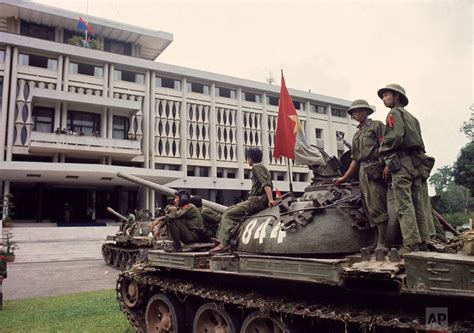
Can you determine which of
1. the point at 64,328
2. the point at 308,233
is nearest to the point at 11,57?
the point at 64,328

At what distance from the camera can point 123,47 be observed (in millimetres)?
45562

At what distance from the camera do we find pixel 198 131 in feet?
146

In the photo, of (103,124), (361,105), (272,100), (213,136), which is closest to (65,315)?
(361,105)

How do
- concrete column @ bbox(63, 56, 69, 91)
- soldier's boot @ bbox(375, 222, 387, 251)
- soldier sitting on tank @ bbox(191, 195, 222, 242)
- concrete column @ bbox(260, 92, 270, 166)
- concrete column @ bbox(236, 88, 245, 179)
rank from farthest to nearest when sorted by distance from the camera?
concrete column @ bbox(260, 92, 270, 166), concrete column @ bbox(236, 88, 245, 179), concrete column @ bbox(63, 56, 69, 91), soldier sitting on tank @ bbox(191, 195, 222, 242), soldier's boot @ bbox(375, 222, 387, 251)

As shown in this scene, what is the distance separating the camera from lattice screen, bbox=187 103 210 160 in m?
44.0

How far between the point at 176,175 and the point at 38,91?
535 inches

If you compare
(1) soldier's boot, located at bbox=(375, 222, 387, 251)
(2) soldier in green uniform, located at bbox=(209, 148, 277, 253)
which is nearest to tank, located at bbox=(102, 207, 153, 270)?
(2) soldier in green uniform, located at bbox=(209, 148, 277, 253)

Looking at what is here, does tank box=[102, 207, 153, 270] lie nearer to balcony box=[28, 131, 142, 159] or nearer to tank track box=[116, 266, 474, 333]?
Result: tank track box=[116, 266, 474, 333]

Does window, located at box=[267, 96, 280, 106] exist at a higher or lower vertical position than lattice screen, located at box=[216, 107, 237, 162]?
higher

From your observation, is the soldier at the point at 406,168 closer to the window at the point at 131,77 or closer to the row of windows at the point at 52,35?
the window at the point at 131,77

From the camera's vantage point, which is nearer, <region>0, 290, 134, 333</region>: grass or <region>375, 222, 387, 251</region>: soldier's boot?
<region>375, 222, 387, 251</region>: soldier's boot

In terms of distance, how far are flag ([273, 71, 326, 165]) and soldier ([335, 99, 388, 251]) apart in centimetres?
128

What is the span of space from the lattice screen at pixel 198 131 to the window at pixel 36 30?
1597 cm

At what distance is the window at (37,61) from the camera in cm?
3672
